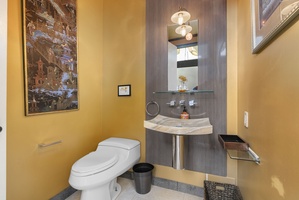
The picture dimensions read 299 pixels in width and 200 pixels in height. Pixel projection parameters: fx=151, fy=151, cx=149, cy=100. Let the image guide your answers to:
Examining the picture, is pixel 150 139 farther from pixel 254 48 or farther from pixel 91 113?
pixel 254 48

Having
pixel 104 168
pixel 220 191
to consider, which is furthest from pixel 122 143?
pixel 220 191

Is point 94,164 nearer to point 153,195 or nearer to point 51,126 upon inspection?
point 51,126

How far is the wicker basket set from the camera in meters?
1.46

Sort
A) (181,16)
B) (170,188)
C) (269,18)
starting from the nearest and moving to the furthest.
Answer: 1. (269,18)
2. (181,16)
3. (170,188)

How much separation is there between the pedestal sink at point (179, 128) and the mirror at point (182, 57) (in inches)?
15.0

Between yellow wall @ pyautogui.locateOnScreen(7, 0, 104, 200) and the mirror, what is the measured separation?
3.44ft

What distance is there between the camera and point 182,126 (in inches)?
54.9

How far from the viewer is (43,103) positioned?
1.47m

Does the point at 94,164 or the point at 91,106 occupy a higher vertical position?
the point at 91,106

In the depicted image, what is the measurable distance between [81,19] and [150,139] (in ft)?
5.74

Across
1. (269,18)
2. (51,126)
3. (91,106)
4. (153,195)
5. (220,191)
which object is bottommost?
(153,195)

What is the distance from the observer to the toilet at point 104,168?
4.27ft

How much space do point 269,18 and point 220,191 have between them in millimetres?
1523

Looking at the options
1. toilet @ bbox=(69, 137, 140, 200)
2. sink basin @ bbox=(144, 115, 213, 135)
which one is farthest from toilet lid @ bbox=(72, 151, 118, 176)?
sink basin @ bbox=(144, 115, 213, 135)
